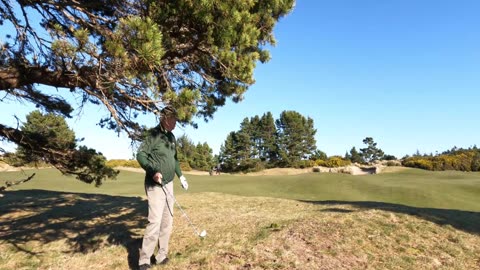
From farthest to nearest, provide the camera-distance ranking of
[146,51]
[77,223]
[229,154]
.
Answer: [229,154]
[77,223]
[146,51]

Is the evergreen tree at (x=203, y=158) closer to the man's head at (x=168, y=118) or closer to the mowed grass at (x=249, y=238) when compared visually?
the mowed grass at (x=249, y=238)

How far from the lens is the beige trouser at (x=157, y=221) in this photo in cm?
546

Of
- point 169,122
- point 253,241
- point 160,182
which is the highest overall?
point 169,122

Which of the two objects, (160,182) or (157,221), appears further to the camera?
(157,221)

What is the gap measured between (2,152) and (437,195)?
17783 mm

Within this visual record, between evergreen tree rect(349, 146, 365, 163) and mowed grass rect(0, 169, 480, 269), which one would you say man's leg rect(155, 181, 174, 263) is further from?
evergreen tree rect(349, 146, 365, 163)

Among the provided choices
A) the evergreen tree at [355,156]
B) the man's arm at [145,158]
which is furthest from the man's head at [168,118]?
the evergreen tree at [355,156]

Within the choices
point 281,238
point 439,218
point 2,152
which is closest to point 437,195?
point 439,218

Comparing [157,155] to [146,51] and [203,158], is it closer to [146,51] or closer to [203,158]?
[146,51]

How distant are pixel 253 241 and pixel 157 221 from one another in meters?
1.54

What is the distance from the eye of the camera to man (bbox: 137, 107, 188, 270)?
17.9 feet

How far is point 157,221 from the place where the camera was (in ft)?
18.2

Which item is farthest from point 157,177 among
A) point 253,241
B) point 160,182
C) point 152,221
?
point 253,241

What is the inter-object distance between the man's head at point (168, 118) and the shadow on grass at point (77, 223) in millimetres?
2229
